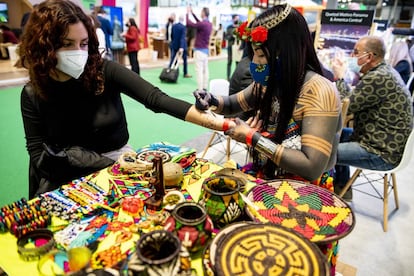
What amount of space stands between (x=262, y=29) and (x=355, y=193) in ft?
7.77

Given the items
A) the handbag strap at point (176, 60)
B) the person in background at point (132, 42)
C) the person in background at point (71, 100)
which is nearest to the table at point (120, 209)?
the person in background at point (71, 100)

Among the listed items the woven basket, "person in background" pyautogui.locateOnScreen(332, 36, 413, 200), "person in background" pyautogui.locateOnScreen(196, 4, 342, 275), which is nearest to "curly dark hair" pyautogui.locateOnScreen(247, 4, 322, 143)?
"person in background" pyautogui.locateOnScreen(196, 4, 342, 275)

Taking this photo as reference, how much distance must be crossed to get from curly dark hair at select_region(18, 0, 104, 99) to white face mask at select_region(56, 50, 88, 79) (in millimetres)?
26

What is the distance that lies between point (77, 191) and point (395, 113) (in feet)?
7.70

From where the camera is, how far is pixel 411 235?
2.48 metres

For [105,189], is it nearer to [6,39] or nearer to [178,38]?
[178,38]

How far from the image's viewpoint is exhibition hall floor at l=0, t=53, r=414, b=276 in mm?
2197

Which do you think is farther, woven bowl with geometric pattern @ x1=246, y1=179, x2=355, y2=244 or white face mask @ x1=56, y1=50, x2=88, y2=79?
white face mask @ x1=56, y1=50, x2=88, y2=79

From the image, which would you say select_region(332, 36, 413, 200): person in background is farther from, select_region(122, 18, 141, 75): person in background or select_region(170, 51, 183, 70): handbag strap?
select_region(122, 18, 141, 75): person in background

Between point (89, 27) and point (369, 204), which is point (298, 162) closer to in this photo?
point (89, 27)

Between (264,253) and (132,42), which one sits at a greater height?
(132,42)

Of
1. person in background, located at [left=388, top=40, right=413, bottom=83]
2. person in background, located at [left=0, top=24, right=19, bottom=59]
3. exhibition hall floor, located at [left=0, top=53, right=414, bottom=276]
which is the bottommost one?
exhibition hall floor, located at [left=0, top=53, right=414, bottom=276]

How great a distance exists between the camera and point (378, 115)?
97.3 inches

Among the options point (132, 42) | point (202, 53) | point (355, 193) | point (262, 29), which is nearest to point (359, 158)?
point (355, 193)
